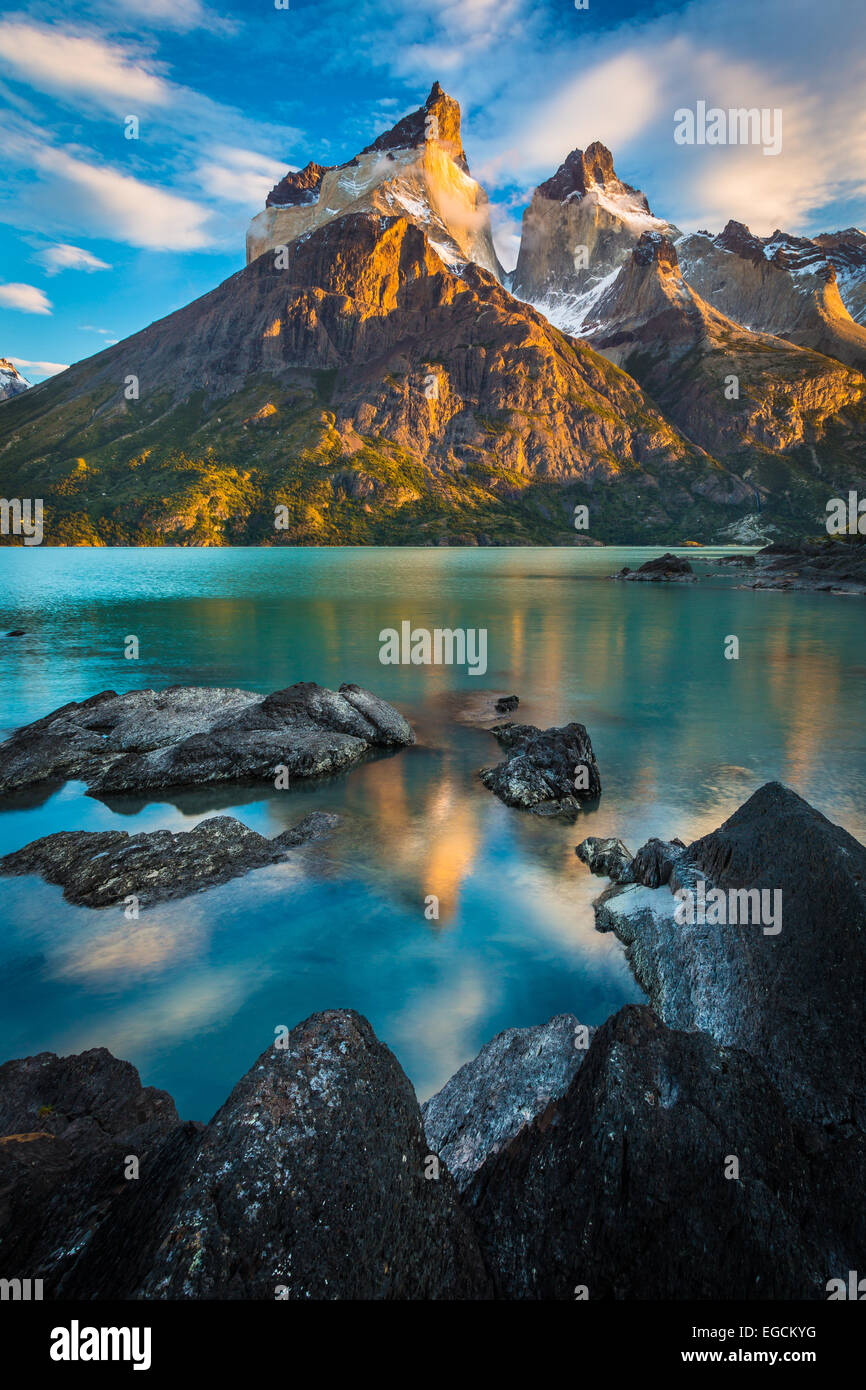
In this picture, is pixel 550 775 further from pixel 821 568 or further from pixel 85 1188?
pixel 821 568

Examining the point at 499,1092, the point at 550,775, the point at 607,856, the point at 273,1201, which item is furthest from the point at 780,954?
the point at 550,775

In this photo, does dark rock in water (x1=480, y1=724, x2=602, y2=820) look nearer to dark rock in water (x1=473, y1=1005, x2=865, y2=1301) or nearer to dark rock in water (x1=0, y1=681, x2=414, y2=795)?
dark rock in water (x1=0, y1=681, x2=414, y2=795)

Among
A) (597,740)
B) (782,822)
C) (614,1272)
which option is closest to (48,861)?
(614,1272)

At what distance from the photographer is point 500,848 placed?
17859mm

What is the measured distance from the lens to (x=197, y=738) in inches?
918

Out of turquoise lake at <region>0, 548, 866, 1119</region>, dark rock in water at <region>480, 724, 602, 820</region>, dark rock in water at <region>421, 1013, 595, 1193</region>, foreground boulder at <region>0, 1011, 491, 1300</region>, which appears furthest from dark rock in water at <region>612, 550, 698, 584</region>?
foreground boulder at <region>0, 1011, 491, 1300</region>

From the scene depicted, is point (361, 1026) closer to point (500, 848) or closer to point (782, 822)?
point (782, 822)

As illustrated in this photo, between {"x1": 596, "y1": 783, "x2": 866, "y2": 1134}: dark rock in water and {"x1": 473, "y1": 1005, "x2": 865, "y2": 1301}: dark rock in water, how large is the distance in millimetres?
1445

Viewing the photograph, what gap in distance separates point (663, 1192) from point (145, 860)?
13625 millimetres

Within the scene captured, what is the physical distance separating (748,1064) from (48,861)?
16.1 metres

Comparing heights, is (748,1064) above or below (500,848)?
above

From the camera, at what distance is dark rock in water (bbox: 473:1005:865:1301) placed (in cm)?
518
